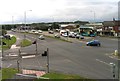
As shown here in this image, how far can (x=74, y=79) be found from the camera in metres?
23.4

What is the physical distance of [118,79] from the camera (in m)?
22.7

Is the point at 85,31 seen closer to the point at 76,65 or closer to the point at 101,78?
the point at 76,65

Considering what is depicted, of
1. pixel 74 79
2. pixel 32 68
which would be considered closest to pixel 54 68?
pixel 32 68

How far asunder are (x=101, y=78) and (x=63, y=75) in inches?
139

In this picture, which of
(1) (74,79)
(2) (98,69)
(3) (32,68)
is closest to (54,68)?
(3) (32,68)

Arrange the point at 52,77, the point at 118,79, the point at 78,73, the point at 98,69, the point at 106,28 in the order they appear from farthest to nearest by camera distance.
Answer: the point at 106,28 → the point at 98,69 → the point at 78,73 → the point at 52,77 → the point at 118,79

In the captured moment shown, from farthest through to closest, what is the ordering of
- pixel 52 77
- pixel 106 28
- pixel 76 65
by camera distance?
pixel 106 28
pixel 76 65
pixel 52 77

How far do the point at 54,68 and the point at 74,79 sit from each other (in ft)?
23.7

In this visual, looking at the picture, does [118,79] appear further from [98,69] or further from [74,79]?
[98,69]

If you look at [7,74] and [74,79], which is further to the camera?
[7,74]

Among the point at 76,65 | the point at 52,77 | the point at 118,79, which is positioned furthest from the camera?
the point at 76,65

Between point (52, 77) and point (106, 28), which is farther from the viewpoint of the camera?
point (106, 28)

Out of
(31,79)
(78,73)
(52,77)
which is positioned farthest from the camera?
(78,73)

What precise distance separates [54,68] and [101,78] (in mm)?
7596
